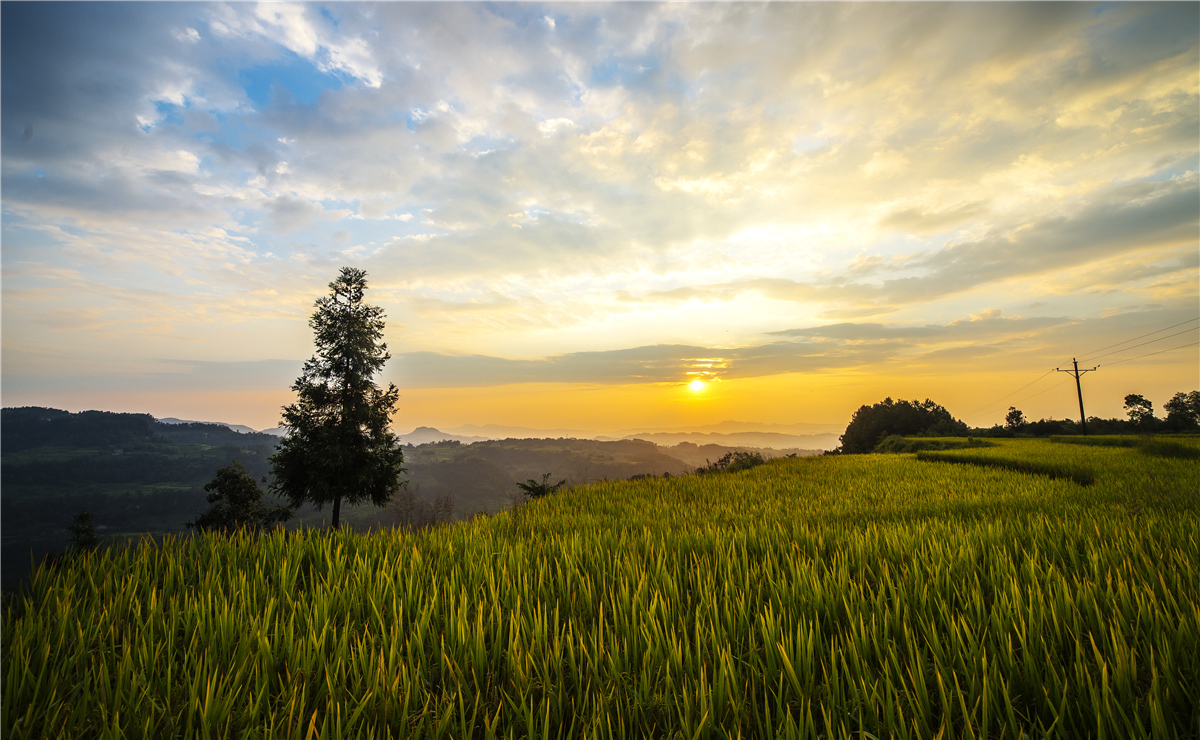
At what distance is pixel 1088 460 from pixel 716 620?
21.1 meters

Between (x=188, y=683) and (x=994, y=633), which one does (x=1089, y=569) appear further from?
(x=188, y=683)

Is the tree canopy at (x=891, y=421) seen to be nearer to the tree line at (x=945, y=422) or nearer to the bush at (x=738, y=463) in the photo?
the tree line at (x=945, y=422)

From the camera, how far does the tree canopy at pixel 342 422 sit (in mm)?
23688

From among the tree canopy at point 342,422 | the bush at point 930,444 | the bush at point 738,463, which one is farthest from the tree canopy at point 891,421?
the tree canopy at point 342,422

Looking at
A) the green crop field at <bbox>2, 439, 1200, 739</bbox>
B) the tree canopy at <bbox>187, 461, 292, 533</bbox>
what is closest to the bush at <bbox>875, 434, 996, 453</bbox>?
the green crop field at <bbox>2, 439, 1200, 739</bbox>

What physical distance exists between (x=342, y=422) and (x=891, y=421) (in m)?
62.9

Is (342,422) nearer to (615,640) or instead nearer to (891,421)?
(615,640)

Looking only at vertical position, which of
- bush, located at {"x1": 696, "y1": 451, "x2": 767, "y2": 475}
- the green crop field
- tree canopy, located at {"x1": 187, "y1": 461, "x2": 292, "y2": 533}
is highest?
the green crop field

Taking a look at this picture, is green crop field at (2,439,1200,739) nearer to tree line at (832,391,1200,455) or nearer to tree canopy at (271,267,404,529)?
tree canopy at (271,267,404,529)

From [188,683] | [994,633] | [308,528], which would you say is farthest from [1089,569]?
[308,528]

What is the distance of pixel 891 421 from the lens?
58.2 meters

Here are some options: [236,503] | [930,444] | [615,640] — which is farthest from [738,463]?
[236,503]

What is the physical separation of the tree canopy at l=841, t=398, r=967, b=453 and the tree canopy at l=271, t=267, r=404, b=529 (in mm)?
51462

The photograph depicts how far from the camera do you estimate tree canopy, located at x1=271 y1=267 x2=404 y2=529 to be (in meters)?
23.7
